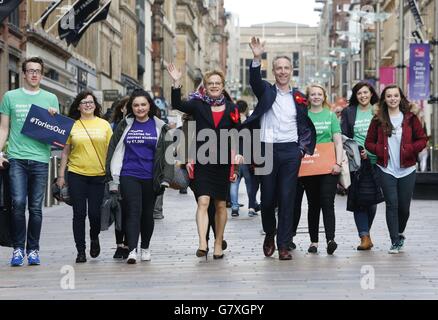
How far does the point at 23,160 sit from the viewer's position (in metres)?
11.9

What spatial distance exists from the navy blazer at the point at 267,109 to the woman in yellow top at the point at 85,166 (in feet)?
4.65

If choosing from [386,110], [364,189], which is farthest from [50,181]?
[386,110]

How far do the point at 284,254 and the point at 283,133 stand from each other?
44.4 inches

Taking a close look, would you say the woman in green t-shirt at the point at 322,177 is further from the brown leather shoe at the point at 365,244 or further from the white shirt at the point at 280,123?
the white shirt at the point at 280,123

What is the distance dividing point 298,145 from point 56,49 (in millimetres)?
34707

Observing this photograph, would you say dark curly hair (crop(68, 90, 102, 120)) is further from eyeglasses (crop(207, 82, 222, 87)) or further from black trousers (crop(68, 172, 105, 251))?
eyeglasses (crop(207, 82, 222, 87))

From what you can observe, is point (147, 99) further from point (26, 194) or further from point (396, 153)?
point (396, 153)

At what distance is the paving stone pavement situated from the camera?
952cm

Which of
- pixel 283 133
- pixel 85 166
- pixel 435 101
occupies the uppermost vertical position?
pixel 435 101

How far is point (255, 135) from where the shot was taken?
12438 millimetres

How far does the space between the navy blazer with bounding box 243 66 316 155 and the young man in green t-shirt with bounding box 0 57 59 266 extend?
187cm

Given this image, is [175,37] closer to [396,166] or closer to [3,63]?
[3,63]

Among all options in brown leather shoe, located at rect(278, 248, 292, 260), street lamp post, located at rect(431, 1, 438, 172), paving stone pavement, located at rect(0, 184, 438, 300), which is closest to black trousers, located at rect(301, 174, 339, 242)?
paving stone pavement, located at rect(0, 184, 438, 300)

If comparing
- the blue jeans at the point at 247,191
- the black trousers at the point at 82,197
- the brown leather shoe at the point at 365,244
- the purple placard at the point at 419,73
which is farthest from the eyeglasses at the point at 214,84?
the purple placard at the point at 419,73
